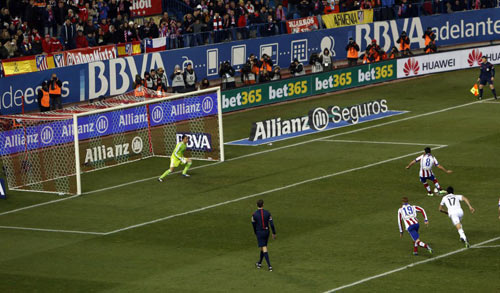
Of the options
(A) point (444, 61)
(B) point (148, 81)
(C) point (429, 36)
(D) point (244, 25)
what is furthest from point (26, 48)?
(C) point (429, 36)

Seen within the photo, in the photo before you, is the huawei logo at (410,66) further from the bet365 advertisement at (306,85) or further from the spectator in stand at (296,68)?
the spectator in stand at (296,68)

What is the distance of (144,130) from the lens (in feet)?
145

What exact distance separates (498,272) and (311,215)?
8112mm

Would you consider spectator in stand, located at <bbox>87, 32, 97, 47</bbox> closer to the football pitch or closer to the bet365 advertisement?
the bet365 advertisement

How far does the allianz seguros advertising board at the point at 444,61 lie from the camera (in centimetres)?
6078

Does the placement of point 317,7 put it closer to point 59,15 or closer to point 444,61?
point 444,61

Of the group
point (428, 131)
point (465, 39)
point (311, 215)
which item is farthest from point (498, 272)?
point (465, 39)

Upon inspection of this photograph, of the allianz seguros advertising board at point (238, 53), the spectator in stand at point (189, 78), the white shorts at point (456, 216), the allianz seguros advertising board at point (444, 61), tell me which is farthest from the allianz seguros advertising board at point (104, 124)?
the allianz seguros advertising board at point (444, 61)

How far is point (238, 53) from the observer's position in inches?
Result: 2261

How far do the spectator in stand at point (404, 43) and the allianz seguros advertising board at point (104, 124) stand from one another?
20091 millimetres

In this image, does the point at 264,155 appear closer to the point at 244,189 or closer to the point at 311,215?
the point at 244,189

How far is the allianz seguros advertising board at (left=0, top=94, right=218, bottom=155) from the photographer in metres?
39.5

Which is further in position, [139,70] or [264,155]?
[139,70]

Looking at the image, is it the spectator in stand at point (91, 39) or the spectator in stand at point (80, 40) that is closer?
the spectator in stand at point (80, 40)
